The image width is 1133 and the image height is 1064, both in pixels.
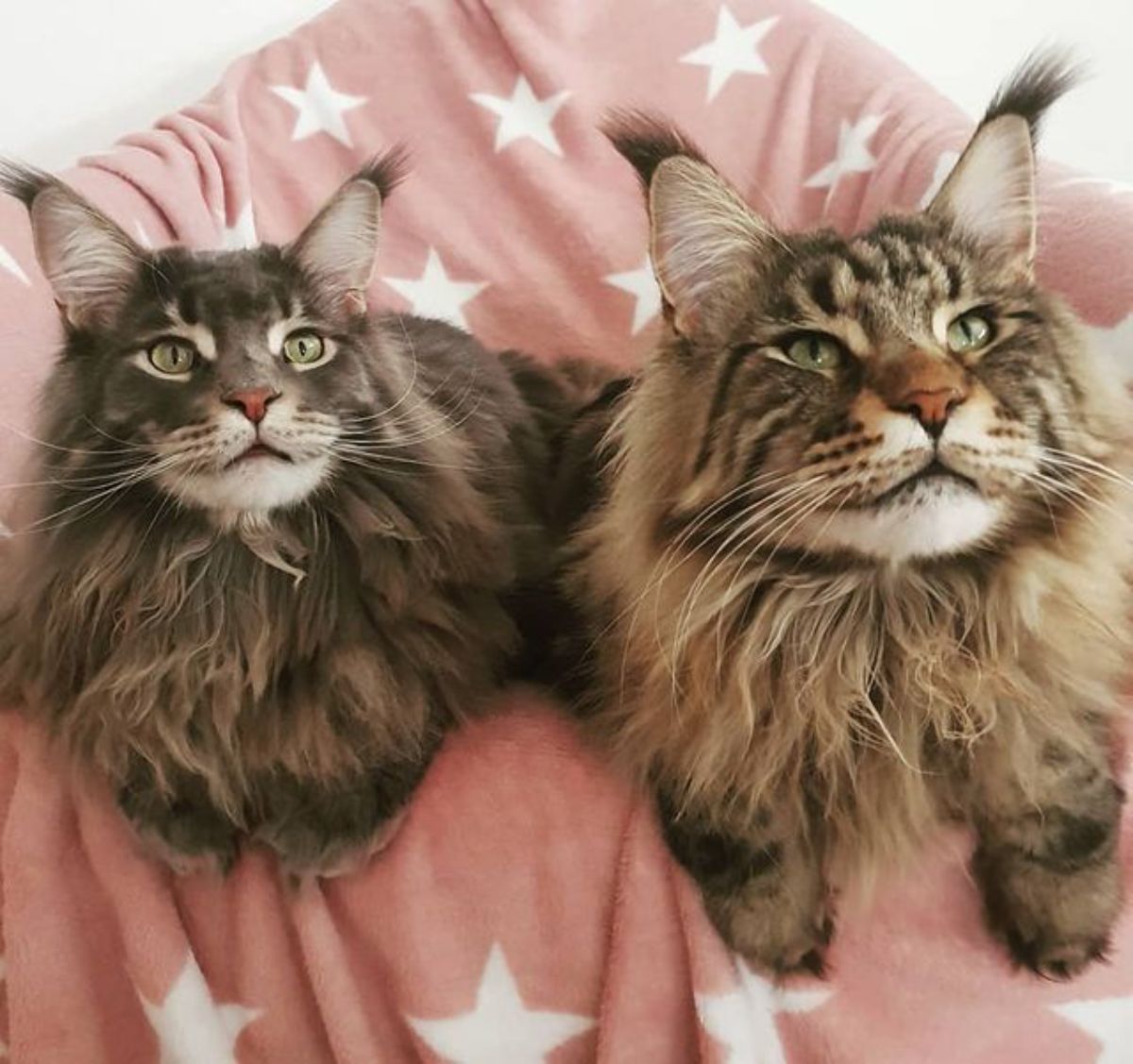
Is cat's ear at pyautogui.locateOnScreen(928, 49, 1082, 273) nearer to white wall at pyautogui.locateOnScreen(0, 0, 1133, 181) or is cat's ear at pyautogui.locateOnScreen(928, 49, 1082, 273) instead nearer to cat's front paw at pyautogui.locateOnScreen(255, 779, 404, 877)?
cat's front paw at pyautogui.locateOnScreen(255, 779, 404, 877)

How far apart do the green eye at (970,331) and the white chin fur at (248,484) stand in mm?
618

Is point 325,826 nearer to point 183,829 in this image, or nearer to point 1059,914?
point 183,829

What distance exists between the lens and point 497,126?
2012 mm

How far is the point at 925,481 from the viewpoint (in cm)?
90

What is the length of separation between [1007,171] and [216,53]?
1.65m

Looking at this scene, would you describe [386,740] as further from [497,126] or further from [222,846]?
[497,126]

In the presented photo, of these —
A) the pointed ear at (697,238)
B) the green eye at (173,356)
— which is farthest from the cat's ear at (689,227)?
the green eye at (173,356)

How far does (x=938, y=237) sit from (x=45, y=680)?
1.04 metres

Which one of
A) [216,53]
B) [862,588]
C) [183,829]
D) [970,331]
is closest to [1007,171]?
[970,331]

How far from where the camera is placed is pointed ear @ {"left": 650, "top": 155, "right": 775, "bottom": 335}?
41.3 inches

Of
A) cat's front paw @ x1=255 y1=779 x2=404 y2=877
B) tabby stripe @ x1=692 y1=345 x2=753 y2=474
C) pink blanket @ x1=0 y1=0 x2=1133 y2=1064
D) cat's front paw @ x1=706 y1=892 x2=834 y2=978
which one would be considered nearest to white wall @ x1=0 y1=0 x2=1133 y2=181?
pink blanket @ x1=0 y1=0 x2=1133 y2=1064

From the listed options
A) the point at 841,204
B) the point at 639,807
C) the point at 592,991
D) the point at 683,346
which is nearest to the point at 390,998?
the point at 592,991

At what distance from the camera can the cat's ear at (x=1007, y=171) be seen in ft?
3.46

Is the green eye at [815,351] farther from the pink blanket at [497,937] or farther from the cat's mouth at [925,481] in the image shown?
Answer: the pink blanket at [497,937]
